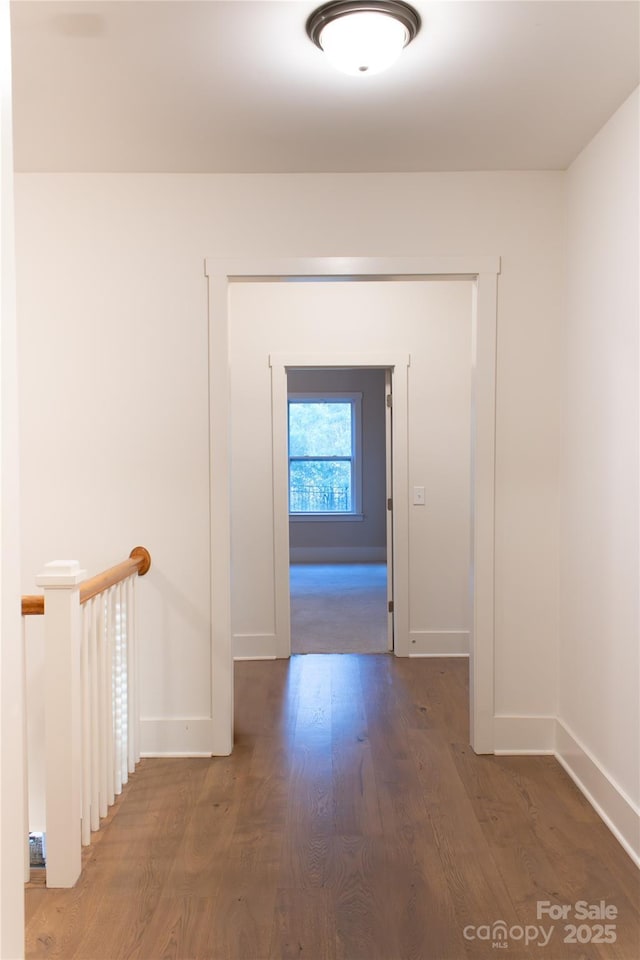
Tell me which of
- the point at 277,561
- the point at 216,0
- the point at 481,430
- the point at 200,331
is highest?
the point at 216,0

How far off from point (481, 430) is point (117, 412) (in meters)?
1.64

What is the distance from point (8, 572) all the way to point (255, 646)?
3737 millimetres

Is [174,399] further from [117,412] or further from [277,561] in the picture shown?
[277,561]

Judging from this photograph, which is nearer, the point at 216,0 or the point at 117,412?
the point at 216,0

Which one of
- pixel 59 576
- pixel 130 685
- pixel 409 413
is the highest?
pixel 409 413

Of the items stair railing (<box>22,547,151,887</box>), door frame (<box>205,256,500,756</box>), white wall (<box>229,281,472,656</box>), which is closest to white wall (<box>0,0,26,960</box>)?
stair railing (<box>22,547,151,887</box>)

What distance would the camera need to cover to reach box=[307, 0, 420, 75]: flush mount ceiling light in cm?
196

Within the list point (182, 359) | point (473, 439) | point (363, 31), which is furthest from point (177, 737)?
point (363, 31)

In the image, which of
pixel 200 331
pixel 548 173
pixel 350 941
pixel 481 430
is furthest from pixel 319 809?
pixel 548 173

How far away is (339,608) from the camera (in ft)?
21.5

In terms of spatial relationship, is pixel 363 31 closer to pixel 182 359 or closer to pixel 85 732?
pixel 182 359

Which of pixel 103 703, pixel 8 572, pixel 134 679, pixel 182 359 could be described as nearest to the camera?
pixel 8 572

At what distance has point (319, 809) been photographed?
2.73 m

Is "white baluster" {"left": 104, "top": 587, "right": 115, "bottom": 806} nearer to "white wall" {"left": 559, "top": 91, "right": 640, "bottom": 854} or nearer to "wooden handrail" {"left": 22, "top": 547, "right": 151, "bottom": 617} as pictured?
"wooden handrail" {"left": 22, "top": 547, "right": 151, "bottom": 617}
